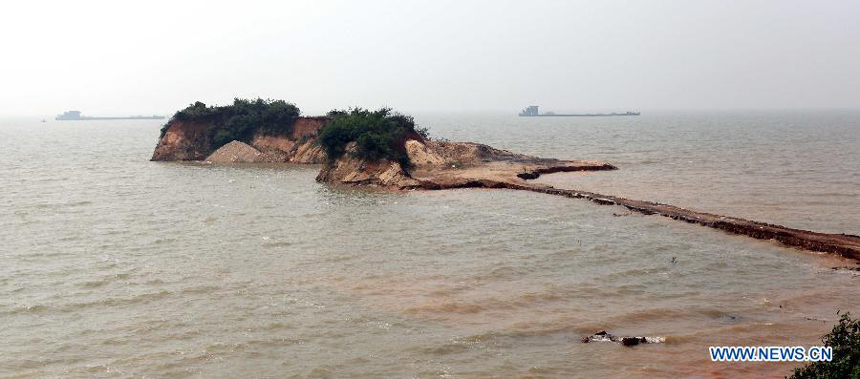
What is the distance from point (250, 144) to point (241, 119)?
263cm

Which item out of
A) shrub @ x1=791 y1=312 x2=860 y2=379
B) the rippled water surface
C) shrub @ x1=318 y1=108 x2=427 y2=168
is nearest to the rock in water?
shrub @ x1=318 y1=108 x2=427 y2=168

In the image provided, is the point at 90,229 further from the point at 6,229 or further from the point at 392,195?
the point at 392,195

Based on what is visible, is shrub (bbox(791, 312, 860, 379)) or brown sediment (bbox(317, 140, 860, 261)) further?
brown sediment (bbox(317, 140, 860, 261))

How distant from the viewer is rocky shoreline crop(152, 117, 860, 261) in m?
24.6

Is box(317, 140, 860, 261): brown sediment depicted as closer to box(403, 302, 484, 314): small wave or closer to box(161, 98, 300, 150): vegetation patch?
box(403, 302, 484, 314): small wave

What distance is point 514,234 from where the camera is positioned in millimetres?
25219

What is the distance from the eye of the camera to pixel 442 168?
46.9 metres

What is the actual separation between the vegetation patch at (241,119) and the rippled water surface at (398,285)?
2590 centimetres

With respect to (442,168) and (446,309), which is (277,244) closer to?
Answer: (446,309)

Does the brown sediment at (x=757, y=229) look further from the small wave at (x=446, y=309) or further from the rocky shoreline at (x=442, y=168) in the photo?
the small wave at (x=446, y=309)

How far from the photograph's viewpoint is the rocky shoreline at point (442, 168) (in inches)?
968

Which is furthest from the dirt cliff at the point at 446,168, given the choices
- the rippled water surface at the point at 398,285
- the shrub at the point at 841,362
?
the shrub at the point at 841,362

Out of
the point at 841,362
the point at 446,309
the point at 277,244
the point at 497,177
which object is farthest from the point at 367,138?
the point at 841,362

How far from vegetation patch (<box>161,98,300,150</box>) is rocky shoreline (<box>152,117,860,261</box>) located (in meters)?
0.79
